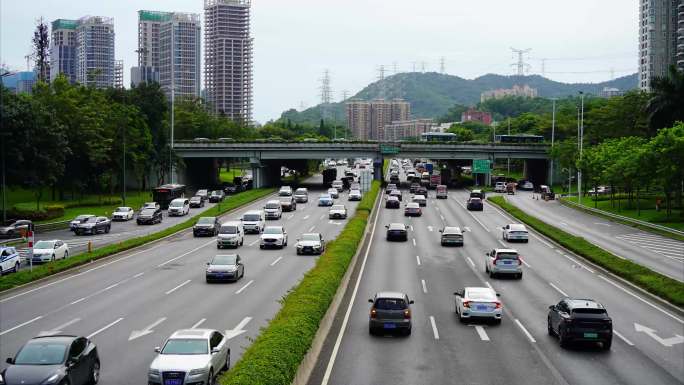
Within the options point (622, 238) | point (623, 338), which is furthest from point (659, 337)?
point (622, 238)

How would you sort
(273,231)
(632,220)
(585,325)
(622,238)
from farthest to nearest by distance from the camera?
(632,220) → (622,238) → (273,231) → (585,325)

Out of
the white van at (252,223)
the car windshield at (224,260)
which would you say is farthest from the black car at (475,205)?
the car windshield at (224,260)

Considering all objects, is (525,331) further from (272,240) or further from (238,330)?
(272,240)

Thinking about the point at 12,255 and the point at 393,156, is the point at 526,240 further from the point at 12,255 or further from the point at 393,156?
the point at 393,156

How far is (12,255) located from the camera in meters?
43.2

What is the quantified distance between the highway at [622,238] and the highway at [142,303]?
795 inches

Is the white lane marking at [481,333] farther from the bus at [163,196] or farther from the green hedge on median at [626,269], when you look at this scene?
the bus at [163,196]

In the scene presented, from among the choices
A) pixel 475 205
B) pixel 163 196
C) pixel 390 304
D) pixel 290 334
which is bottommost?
pixel 390 304

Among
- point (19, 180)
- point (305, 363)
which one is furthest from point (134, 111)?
point (305, 363)

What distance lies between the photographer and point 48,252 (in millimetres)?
47500

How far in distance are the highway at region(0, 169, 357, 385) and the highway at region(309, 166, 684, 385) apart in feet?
11.7

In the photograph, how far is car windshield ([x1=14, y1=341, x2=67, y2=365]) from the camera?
741 inches

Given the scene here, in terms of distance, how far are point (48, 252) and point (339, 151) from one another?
2819 inches

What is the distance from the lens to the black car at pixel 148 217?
71.9m
